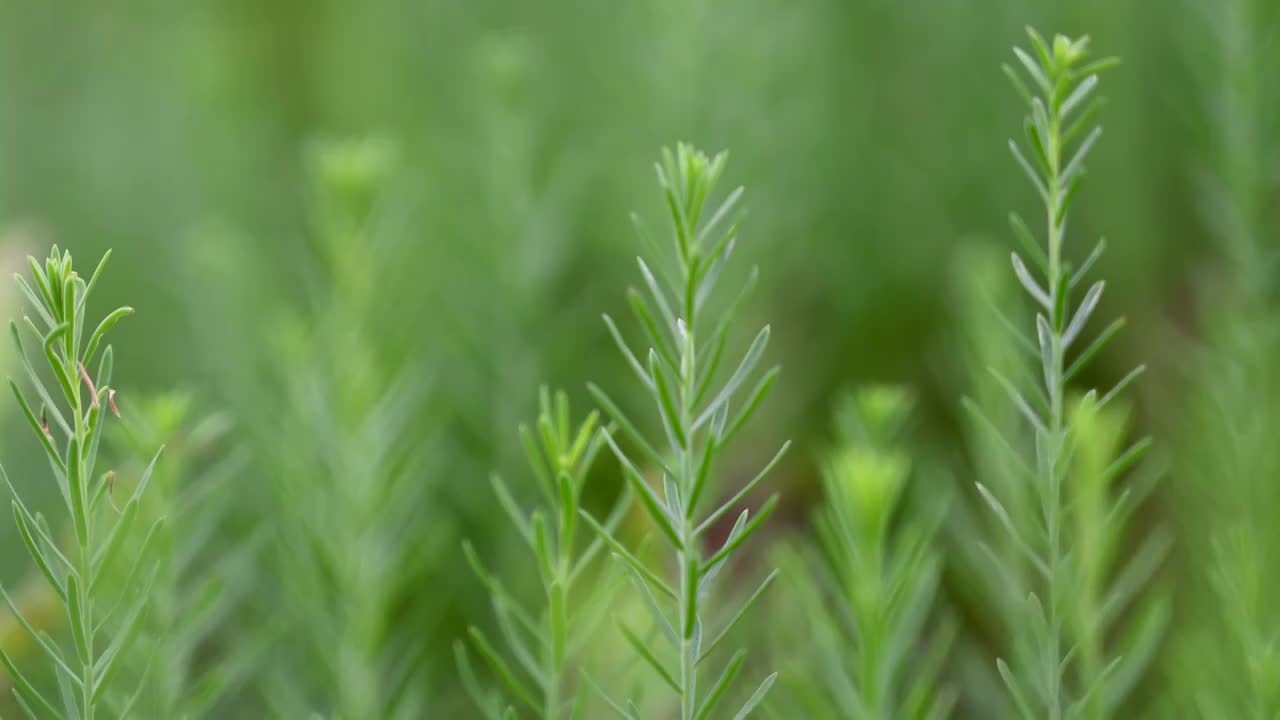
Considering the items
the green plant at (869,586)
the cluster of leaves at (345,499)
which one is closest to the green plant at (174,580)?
the cluster of leaves at (345,499)

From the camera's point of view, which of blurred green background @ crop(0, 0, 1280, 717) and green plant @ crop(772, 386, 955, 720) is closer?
green plant @ crop(772, 386, 955, 720)

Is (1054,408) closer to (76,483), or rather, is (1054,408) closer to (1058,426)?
(1058,426)

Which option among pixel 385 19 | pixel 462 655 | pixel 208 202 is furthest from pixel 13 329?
pixel 385 19

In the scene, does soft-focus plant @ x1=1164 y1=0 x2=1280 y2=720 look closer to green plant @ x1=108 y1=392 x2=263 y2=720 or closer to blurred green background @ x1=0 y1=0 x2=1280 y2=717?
blurred green background @ x1=0 y1=0 x2=1280 y2=717

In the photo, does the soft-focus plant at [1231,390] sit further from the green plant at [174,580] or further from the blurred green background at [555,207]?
the green plant at [174,580]

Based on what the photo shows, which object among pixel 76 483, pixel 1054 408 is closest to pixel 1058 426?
pixel 1054 408

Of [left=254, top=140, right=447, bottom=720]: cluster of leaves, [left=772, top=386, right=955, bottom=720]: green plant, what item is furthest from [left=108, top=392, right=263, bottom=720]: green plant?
[left=772, top=386, right=955, bottom=720]: green plant

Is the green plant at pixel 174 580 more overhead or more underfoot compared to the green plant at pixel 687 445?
more underfoot

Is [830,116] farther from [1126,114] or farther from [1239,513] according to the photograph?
[1239,513]
